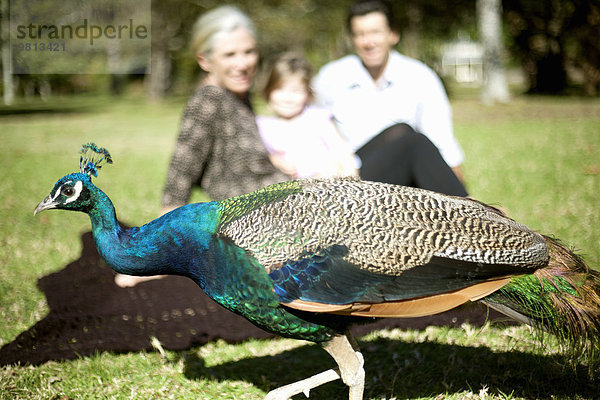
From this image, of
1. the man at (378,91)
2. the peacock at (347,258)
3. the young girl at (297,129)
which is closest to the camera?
the peacock at (347,258)

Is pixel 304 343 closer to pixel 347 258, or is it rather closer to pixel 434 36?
pixel 347 258

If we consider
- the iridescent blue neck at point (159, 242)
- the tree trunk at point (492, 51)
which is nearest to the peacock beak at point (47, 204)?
the iridescent blue neck at point (159, 242)

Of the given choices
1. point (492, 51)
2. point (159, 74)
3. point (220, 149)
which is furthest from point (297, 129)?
point (159, 74)

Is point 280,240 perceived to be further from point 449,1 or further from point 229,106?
point 449,1

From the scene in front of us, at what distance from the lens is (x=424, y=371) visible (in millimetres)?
3035

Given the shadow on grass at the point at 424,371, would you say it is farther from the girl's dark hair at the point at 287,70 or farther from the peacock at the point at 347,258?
the girl's dark hair at the point at 287,70

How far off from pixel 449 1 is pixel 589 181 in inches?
707

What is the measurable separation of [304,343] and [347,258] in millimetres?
1435

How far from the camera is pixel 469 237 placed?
2.25m

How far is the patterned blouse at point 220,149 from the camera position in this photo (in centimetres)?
356

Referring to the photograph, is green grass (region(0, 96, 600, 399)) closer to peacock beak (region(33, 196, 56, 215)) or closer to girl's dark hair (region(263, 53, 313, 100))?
peacock beak (region(33, 196, 56, 215))

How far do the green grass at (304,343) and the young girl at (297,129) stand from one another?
1130mm

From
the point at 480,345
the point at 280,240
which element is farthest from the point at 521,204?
the point at 280,240

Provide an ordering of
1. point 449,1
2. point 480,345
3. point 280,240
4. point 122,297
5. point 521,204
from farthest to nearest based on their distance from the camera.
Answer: point 449,1 → point 521,204 → point 122,297 → point 480,345 → point 280,240
